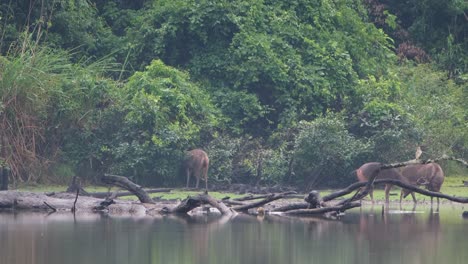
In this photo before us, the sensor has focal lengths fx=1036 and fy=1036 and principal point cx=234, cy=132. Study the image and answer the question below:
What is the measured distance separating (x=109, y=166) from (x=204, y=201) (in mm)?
6924

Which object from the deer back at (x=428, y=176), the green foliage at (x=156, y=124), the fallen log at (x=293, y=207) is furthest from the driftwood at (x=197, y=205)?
the deer back at (x=428, y=176)

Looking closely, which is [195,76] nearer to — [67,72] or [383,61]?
[67,72]

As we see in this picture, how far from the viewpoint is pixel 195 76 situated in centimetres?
2581

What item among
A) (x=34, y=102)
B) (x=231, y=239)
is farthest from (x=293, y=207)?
(x=34, y=102)

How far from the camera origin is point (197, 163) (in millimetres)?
23578

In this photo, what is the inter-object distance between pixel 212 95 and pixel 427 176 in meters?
5.82

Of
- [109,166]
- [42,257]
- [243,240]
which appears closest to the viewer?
[42,257]

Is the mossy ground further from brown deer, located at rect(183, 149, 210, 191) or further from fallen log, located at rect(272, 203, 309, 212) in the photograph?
fallen log, located at rect(272, 203, 309, 212)

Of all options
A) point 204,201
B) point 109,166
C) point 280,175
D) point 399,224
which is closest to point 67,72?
point 109,166

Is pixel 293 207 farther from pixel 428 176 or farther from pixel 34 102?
pixel 34 102

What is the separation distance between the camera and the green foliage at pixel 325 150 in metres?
23.8

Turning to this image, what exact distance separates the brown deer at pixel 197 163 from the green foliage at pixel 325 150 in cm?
217

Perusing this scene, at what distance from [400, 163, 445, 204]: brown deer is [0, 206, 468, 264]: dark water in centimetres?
351

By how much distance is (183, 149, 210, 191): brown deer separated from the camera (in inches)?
925
